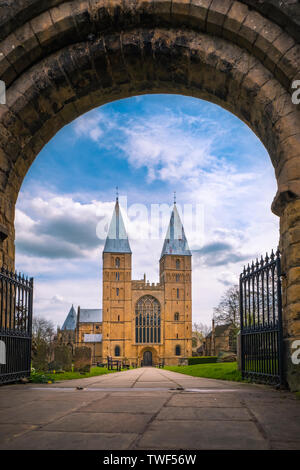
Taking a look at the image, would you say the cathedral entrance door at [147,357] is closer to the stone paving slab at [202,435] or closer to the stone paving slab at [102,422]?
the stone paving slab at [102,422]

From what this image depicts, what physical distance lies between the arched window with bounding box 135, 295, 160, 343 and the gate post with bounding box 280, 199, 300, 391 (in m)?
68.1

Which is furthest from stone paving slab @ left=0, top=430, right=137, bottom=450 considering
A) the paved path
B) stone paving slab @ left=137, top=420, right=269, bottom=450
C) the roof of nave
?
the roof of nave

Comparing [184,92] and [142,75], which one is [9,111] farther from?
[184,92]

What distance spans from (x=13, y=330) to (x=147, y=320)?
2649 inches

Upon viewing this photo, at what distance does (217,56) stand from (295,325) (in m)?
4.19

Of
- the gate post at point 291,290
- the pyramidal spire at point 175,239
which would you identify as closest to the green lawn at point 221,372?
the gate post at point 291,290

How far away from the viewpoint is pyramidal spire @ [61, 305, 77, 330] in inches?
3804

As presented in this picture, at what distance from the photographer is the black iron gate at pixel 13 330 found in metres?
6.50

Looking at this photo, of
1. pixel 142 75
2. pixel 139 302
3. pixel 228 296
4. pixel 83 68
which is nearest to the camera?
pixel 83 68

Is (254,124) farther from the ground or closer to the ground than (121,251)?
closer to the ground

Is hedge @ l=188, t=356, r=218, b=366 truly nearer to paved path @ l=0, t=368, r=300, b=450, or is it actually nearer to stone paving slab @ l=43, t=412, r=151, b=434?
paved path @ l=0, t=368, r=300, b=450

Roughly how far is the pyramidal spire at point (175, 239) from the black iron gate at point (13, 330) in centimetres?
6742
